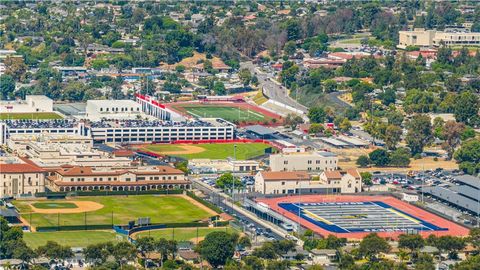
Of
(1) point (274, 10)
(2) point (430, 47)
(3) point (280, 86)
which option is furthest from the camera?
(1) point (274, 10)

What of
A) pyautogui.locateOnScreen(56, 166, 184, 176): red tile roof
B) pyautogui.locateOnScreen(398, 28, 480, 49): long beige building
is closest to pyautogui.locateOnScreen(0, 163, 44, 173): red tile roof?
pyautogui.locateOnScreen(56, 166, 184, 176): red tile roof

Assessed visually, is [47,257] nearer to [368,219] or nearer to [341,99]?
[368,219]

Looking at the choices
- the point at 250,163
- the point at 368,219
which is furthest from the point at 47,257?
the point at 250,163

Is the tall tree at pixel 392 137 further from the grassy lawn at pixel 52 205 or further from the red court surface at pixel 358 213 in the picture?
the grassy lawn at pixel 52 205

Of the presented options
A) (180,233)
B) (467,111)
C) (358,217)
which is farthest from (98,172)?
(467,111)

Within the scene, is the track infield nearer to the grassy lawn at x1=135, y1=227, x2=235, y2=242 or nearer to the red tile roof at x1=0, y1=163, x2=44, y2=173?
the red tile roof at x1=0, y1=163, x2=44, y2=173

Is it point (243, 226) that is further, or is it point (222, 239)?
point (243, 226)

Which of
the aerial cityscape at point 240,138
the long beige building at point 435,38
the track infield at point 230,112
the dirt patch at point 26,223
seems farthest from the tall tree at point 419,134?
the long beige building at point 435,38
